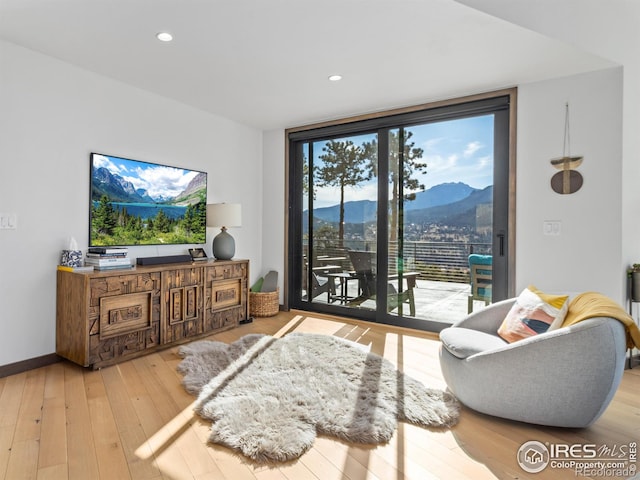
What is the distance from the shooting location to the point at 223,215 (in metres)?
4.25

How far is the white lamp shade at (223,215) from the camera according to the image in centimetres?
425

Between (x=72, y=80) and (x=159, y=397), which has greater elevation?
(x=72, y=80)

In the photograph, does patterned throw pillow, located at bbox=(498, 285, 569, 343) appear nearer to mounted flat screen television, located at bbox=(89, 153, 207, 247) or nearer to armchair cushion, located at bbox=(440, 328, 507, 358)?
armchair cushion, located at bbox=(440, 328, 507, 358)

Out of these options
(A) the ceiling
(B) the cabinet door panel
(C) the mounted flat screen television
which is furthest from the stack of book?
(A) the ceiling

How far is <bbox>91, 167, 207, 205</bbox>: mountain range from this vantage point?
3.42m

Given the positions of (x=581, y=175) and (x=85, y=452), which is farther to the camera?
(x=581, y=175)

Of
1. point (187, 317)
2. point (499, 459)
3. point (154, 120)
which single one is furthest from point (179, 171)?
point (499, 459)

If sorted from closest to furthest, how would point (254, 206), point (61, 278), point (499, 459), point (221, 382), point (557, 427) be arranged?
point (499, 459) < point (557, 427) < point (221, 382) < point (61, 278) < point (254, 206)

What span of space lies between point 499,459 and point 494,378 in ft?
1.42

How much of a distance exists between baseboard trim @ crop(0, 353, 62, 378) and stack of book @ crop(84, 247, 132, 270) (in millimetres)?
802

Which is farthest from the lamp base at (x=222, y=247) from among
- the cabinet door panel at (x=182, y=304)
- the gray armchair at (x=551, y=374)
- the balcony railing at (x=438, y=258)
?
the gray armchair at (x=551, y=374)

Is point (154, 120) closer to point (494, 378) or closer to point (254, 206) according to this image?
point (254, 206)

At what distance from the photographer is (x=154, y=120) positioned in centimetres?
390

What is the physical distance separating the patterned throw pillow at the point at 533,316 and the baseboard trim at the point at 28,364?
349cm
